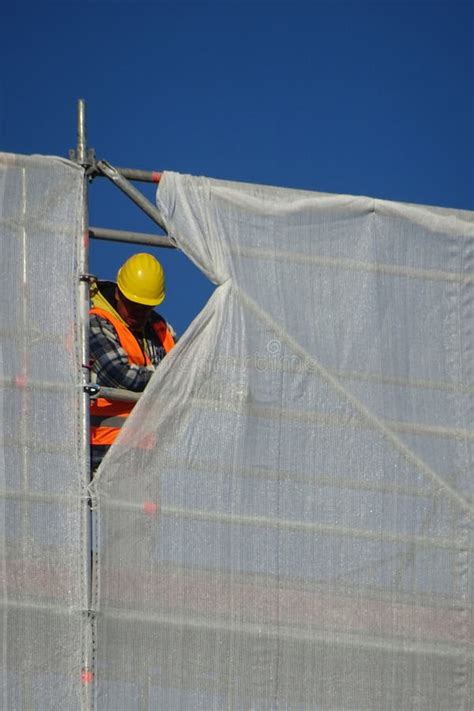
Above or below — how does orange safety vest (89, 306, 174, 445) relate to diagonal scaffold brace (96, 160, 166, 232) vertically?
below

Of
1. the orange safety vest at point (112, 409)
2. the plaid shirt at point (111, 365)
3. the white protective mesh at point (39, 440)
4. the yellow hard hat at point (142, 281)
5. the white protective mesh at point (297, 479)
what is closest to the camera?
the white protective mesh at point (39, 440)

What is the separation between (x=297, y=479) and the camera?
923 cm

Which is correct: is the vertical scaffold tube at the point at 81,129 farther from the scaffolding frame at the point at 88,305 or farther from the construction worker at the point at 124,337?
the construction worker at the point at 124,337

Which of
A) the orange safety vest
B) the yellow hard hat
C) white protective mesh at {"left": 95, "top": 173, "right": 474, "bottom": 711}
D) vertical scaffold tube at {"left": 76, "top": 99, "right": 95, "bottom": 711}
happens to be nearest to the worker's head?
the yellow hard hat

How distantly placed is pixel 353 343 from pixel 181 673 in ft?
7.89

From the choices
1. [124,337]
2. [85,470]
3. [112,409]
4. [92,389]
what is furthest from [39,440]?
[124,337]

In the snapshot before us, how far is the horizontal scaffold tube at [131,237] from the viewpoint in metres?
9.50

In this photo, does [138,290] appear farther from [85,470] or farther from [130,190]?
[85,470]

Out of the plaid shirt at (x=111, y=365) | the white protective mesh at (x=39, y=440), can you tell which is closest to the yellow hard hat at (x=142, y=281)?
the plaid shirt at (x=111, y=365)

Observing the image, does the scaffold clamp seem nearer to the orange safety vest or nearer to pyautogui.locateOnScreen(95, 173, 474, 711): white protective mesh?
pyautogui.locateOnScreen(95, 173, 474, 711): white protective mesh

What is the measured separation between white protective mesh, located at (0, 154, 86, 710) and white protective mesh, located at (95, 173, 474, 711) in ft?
0.74

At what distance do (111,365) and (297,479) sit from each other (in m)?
1.44

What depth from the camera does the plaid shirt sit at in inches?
374

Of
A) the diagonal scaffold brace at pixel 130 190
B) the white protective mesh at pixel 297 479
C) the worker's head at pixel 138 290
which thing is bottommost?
the white protective mesh at pixel 297 479
